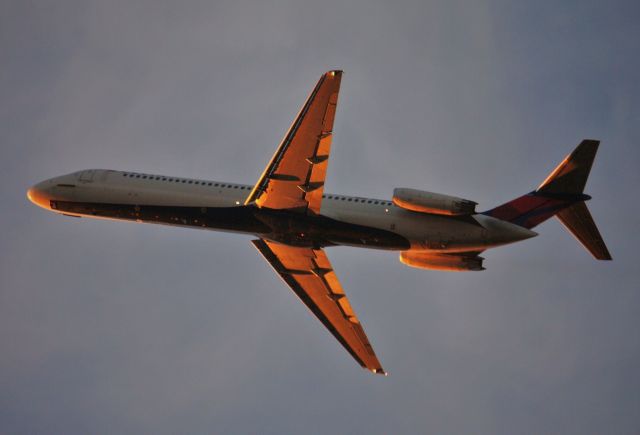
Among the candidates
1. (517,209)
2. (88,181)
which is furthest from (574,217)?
(88,181)

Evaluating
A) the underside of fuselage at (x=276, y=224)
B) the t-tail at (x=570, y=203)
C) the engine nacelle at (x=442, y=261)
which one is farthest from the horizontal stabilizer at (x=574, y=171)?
the underside of fuselage at (x=276, y=224)

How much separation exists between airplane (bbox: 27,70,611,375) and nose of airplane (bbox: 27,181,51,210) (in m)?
0.07

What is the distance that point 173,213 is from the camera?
43125 millimetres

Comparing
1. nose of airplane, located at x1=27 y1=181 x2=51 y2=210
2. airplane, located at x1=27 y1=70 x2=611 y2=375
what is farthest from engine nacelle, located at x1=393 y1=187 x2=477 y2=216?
nose of airplane, located at x1=27 y1=181 x2=51 y2=210

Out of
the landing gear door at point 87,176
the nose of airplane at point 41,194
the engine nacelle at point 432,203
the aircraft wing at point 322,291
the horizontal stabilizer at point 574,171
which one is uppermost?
the landing gear door at point 87,176

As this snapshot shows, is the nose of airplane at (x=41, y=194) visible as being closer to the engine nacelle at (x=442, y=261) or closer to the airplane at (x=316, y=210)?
the airplane at (x=316, y=210)

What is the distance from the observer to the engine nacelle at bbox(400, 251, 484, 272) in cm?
4297

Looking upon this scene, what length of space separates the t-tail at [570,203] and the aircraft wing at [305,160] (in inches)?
446

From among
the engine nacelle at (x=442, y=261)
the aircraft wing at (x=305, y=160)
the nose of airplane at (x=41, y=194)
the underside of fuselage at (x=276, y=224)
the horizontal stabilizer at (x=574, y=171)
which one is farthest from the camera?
the nose of airplane at (x=41, y=194)

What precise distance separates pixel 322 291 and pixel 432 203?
9853 millimetres

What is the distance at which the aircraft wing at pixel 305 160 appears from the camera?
3666cm

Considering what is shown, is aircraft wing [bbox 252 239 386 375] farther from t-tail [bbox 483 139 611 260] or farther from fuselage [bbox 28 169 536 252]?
t-tail [bbox 483 139 611 260]

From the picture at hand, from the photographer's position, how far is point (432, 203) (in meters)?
40.1

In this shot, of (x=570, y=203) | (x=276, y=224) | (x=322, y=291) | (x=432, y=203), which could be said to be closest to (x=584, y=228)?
(x=570, y=203)
